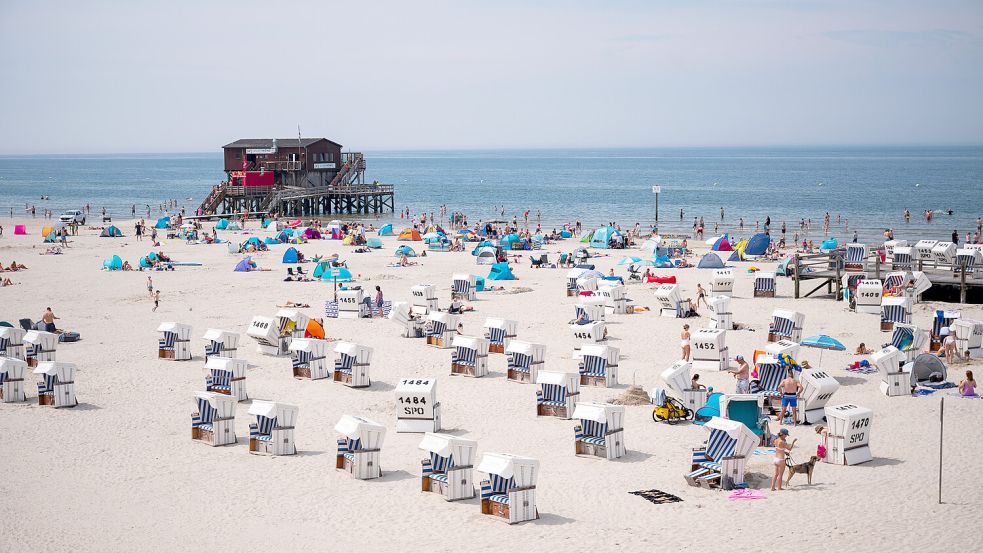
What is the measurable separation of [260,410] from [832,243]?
32.2 metres

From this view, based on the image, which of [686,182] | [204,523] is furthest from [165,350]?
[686,182]

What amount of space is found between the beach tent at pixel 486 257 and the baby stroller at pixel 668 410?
22621 millimetres

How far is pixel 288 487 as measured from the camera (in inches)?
553

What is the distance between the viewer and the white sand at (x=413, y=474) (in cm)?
1209

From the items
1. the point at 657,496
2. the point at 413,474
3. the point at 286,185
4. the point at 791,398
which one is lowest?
the point at 413,474

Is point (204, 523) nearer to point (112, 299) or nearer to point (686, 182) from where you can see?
point (112, 299)

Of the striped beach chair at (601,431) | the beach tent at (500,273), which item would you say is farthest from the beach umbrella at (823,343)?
the beach tent at (500,273)

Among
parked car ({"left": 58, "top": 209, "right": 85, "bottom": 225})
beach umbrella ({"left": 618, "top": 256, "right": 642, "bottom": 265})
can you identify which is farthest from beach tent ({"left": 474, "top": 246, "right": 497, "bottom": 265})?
parked car ({"left": 58, "top": 209, "right": 85, "bottom": 225})

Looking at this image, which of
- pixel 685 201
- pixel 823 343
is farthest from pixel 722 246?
pixel 685 201

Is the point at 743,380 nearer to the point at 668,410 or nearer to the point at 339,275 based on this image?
the point at 668,410

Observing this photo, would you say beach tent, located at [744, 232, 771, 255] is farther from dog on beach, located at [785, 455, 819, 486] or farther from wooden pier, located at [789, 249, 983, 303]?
dog on beach, located at [785, 455, 819, 486]

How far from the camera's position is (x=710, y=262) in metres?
37.8

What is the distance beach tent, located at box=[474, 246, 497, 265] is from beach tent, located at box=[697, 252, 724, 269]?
8.16 meters

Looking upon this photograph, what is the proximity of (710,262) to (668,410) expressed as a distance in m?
21.6
